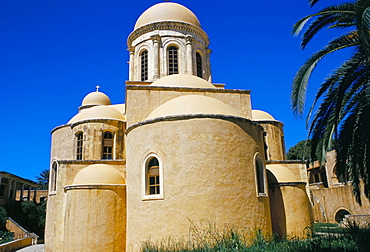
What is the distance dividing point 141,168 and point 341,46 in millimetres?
6393

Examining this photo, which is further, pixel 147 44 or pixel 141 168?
pixel 147 44

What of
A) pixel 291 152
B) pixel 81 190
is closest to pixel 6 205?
pixel 81 190

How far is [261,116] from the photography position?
677 inches

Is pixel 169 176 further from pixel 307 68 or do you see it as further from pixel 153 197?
pixel 307 68

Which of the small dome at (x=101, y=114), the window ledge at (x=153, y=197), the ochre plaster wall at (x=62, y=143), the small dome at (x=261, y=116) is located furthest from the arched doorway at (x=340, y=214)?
the ochre plaster wall at (x=62, y=143)

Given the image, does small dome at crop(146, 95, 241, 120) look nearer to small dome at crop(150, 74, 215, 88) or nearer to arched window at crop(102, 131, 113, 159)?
small dome at crop(150, 74, 215, 88)

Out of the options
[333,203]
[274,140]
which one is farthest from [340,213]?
[274,140]

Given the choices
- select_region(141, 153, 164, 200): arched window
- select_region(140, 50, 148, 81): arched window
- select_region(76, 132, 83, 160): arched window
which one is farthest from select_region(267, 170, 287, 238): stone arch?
select_region(76, 132, 83, 160): arched window

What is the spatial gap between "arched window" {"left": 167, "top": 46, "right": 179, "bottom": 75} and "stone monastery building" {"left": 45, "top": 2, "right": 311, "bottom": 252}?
9.84 ft

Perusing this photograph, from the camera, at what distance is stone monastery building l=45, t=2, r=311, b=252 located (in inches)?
354

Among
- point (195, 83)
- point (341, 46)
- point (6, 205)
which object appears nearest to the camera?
point (341, 46)

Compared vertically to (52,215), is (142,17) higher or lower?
higher

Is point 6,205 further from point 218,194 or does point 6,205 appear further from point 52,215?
point 218,194

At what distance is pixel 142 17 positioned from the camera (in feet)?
56.8
